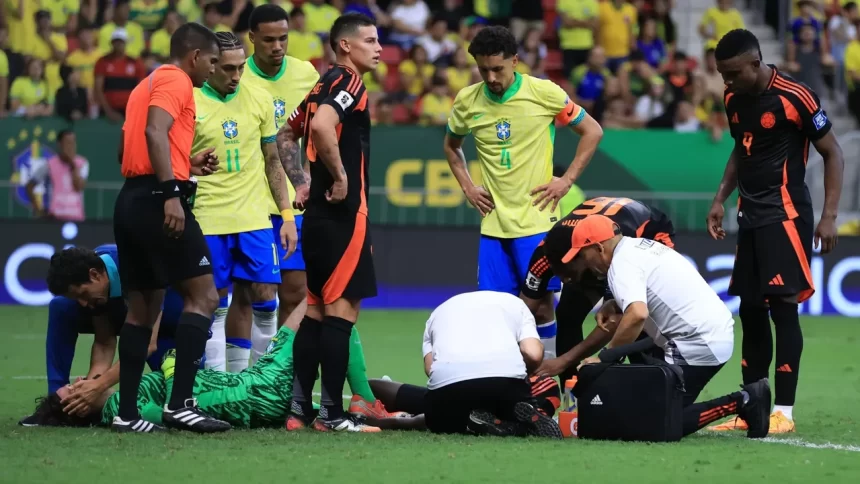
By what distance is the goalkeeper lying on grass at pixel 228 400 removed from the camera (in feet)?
24.9

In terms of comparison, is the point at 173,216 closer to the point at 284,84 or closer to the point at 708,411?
the point at 284,84

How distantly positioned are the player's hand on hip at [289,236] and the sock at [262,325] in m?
0.47

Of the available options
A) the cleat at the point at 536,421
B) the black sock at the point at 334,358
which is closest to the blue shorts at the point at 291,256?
the black sock at the point at 334,358

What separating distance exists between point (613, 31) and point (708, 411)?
13723 mm

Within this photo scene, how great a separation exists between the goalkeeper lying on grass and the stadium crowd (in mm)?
9906

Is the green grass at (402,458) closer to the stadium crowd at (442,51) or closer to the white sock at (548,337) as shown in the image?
the white sock at (548,337)

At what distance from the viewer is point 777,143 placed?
806cm

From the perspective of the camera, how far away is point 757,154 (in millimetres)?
8125

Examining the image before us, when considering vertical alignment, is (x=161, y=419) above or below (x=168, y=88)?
below

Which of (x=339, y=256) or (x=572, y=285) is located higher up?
(x=339, y=256)

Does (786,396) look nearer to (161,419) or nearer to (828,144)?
(828,144)

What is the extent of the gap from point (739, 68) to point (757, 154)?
0.56 m

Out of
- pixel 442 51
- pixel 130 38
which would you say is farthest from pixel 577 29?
pixel 130 38

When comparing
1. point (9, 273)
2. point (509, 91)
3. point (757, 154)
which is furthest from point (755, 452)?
point (9, 273)
